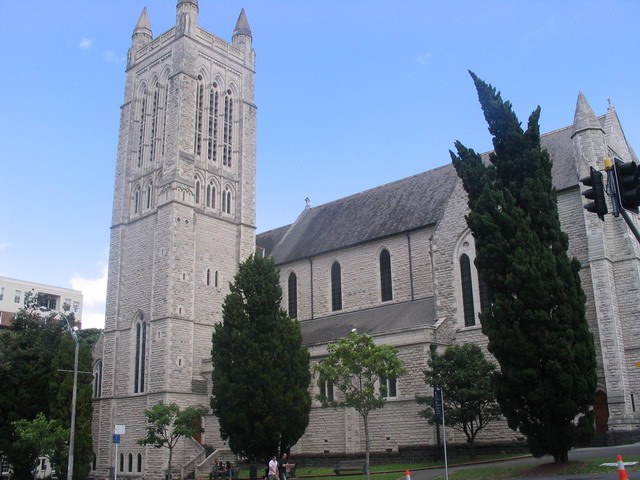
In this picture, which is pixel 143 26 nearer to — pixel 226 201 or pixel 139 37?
pixel 139 37

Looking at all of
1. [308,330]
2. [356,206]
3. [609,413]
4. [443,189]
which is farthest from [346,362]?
[356,206]

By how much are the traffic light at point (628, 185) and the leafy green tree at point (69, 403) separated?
3329 cm

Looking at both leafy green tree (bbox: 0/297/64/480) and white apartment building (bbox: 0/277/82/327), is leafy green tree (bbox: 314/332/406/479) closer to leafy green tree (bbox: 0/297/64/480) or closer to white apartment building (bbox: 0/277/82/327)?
→ leafy green tree (bbox: 0/297/64/480)

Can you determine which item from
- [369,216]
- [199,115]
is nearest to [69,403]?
[199,115]

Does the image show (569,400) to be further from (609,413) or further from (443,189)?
(443,189)

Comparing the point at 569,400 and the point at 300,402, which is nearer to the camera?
the point at 569,400

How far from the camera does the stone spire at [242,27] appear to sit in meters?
53.6

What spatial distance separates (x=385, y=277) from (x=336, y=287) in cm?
402

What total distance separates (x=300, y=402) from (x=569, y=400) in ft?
43.6

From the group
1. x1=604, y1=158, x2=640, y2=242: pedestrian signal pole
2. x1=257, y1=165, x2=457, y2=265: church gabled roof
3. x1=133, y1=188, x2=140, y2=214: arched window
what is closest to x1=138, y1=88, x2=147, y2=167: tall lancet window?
x1=133, y1=188, x2=140, y2=214: arched window

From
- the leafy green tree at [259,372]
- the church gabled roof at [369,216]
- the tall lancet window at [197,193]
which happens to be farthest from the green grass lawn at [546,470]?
the tall lancet window at [197,193]

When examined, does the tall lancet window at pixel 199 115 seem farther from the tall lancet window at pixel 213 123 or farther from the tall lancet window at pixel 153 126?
the tall lancet window at pixel 153 126

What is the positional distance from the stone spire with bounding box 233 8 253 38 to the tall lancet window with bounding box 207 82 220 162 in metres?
6.45

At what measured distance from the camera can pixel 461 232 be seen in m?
34.5
